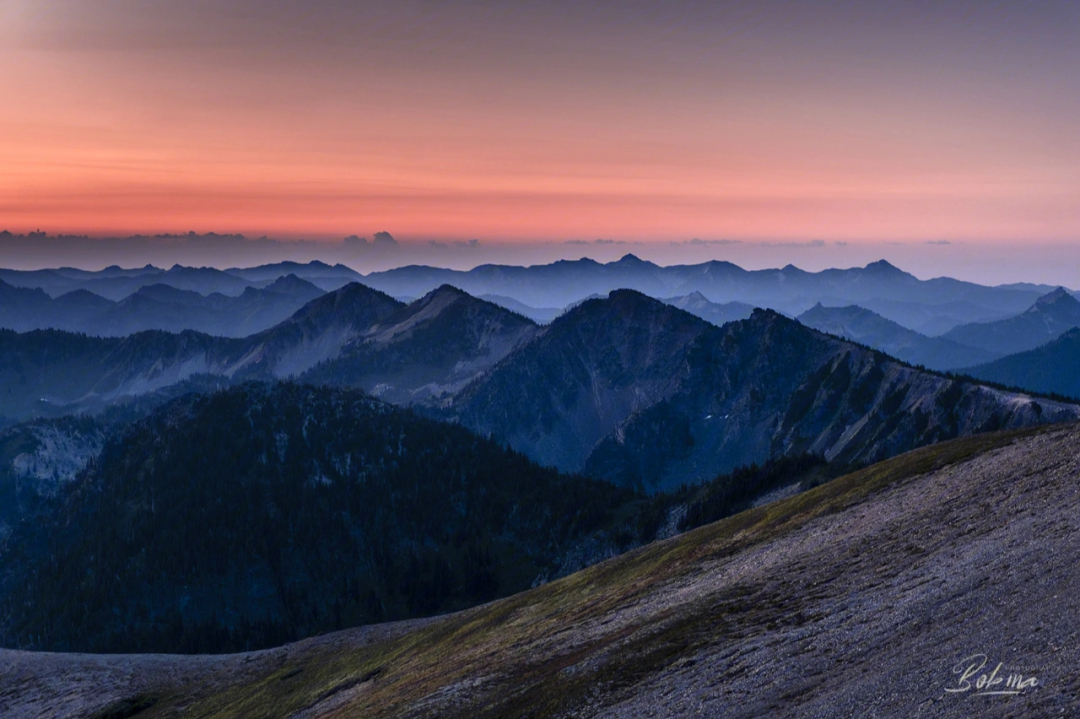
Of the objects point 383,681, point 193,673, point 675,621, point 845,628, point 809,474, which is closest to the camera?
point 845,628

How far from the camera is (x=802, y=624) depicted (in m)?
56.3

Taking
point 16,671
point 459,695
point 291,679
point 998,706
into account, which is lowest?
point 16,671

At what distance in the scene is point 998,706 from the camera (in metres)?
36.7

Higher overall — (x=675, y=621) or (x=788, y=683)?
(x=788, y=683)

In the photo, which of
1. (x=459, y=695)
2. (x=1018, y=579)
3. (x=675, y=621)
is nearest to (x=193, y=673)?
(x=459, y=695)

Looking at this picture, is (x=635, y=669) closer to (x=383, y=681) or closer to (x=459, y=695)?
(x=459, y=695)

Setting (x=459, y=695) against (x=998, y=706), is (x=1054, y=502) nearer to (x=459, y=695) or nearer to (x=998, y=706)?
(x=998, y=706)

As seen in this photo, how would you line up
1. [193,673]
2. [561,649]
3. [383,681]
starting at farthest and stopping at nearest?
[193,673] < [383,681] < [561,649]

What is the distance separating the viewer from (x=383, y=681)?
308 ft

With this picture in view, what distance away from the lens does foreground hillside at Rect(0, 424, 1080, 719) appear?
143ft

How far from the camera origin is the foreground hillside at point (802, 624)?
43438 millimetres

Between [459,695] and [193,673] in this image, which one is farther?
[193,673]

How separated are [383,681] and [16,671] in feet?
286

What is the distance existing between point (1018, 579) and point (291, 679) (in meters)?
99.1
